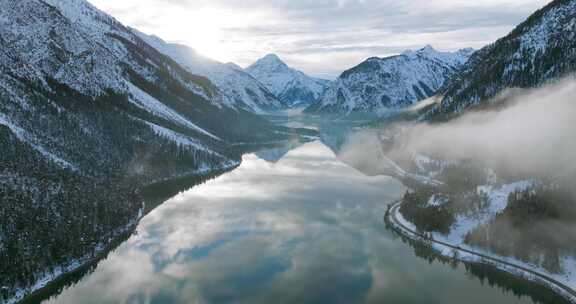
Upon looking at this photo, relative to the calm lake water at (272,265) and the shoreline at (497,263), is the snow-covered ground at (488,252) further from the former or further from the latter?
the calm lake water at (272,265)

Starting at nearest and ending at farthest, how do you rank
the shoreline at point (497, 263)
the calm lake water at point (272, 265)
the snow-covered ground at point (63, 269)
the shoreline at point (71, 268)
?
the snow-covered ground at point (63, 269), the shoreline at point (71, 268), the calm lake water at point (272, 265), the shoreline at point (497, 263)

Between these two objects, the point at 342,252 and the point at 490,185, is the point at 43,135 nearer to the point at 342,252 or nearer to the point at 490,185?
the point at 342,252

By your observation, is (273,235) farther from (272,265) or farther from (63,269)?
(63,269)

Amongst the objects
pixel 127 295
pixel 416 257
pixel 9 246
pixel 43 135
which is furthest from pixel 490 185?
pixel 43 135

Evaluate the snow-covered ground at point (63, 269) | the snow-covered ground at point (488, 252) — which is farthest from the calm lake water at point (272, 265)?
the snow-covered ground at point (488, 252)

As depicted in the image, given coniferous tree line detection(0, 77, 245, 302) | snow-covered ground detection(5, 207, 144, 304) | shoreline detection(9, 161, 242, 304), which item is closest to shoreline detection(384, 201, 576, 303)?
shoreline detection(9, 161, 242, 304)
